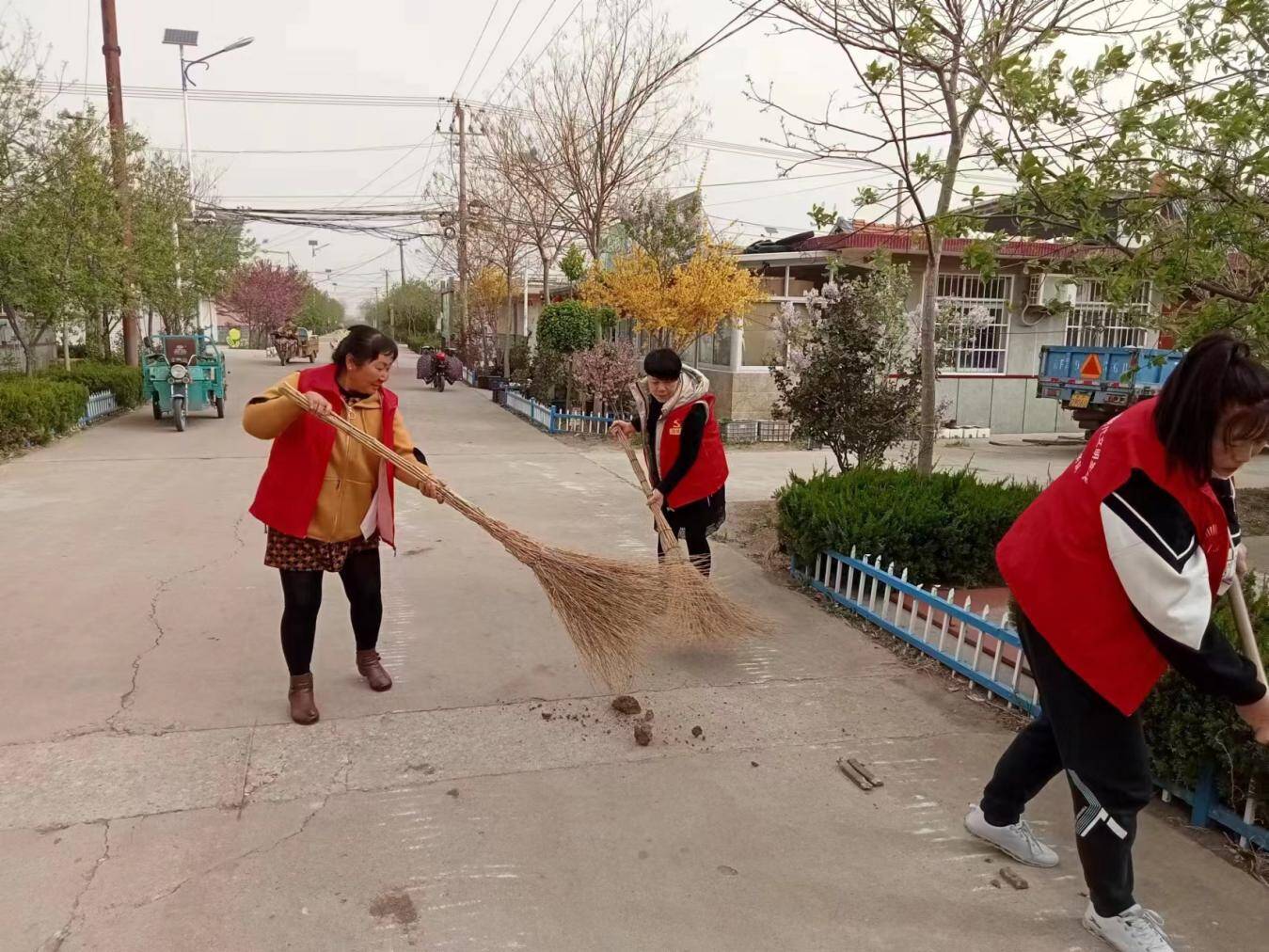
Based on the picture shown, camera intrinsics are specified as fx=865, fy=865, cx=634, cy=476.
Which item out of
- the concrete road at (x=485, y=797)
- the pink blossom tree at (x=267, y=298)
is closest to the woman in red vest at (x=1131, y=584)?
the concrete road at (x=485, y=797)

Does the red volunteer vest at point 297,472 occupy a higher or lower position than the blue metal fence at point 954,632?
higher

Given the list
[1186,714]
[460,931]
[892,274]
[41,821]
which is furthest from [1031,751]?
[892,274]

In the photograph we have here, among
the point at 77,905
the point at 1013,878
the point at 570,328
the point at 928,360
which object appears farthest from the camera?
the point at 570,328

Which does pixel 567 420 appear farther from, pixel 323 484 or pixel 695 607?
pixel 323 484

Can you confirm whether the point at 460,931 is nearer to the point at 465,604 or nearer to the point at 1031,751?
the point at 1031,751

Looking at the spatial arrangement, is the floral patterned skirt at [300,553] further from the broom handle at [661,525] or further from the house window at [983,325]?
the house window at [983,325]

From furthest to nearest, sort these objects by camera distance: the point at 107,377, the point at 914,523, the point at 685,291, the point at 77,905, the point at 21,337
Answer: the point at 107,377 < the point at 21,337 < the point at 685,291 < the point at 914,523 < the point at 77,905

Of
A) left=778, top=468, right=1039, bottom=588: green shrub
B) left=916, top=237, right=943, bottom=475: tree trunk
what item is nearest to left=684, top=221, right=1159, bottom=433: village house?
left=916, top=237, right=943, bottom=475: tree trunk

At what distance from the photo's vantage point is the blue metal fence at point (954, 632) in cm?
264

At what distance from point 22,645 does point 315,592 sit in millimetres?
1776

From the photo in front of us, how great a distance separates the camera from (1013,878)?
2395 mm

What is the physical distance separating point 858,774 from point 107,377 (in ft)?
45.3

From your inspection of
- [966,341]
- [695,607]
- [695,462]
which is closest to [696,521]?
[695,462]

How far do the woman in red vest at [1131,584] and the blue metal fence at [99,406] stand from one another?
503 inches
